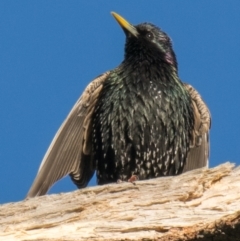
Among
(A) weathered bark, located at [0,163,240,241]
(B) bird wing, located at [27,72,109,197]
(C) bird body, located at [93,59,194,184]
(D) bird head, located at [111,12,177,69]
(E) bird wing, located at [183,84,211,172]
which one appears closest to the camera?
(A) weathered bark, located at [0,163,240,241]

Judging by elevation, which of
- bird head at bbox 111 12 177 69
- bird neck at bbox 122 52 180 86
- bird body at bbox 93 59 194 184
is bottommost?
bird body at bbox 93 59 194 184

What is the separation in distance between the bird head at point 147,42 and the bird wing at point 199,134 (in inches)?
14.9

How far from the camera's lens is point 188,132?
7531mm

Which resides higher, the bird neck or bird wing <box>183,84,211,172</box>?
the bird neck

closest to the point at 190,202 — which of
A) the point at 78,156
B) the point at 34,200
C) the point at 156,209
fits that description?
the point at 156,209

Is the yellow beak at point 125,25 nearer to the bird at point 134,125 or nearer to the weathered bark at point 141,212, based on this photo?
the bird at point 134,125

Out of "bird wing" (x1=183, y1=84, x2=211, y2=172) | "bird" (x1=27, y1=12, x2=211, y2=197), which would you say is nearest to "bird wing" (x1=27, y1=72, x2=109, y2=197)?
"bird" (x1=27, y1=12, x2=211, y2=197)

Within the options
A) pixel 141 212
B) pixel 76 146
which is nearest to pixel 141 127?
pixel 76 146

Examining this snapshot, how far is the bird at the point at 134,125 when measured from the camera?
7258 mm

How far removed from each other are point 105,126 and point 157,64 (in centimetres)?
78

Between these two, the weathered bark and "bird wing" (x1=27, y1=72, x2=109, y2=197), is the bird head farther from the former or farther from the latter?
the weathered bark

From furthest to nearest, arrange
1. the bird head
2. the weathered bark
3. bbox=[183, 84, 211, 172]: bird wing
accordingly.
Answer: bbox=[183, 84, 211, 172]: bird wing, the bird head, the weathered bark

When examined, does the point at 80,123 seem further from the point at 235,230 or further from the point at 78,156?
the point at 235,230

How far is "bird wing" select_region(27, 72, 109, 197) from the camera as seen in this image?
7493mm
